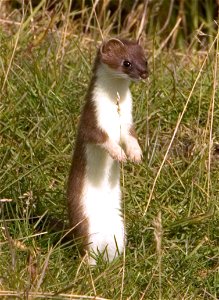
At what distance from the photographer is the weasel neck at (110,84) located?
514 cm

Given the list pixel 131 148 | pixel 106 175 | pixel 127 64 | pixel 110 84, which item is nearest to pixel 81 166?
pixel 106 175

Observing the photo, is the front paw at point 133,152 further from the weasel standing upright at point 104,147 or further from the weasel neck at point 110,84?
the weasel neck at point 110,84

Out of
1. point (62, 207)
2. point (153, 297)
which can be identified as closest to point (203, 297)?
point (153, 297)

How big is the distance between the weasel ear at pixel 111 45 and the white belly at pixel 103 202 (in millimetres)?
500

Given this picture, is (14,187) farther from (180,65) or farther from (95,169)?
(180,65)

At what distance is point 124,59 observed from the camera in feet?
16.9

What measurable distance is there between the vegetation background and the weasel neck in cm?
44

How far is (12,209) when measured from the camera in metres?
5.35

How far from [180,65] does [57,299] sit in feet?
9.95

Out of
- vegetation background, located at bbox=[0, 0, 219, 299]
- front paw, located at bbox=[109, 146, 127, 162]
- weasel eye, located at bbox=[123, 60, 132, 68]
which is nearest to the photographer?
vegetation background, located at bbox=[0, 0, 219, 299]

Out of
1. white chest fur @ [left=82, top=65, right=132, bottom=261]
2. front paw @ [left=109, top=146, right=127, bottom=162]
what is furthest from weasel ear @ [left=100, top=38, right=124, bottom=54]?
front paw @ [left=109, top=146, right=127, bottom=162]

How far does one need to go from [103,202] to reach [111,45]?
2.61 feet

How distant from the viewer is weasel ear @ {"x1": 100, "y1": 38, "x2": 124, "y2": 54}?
523 centimetres

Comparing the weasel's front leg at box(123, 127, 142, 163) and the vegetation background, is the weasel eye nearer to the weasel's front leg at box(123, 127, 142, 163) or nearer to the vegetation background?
the weasel's front leg at box(123, 127, 142, 163)
